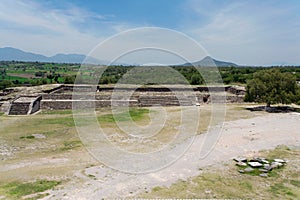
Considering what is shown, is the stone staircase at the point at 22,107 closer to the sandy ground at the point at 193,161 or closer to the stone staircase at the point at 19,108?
the stone staircase at the point at 19,108

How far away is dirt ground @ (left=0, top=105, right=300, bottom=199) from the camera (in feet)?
25.6

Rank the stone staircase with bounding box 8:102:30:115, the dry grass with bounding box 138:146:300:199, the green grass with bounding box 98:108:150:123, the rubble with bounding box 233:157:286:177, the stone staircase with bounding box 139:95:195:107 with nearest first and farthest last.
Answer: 1. the dry grass with bounding box 138:146:300:199
2. the rubble with bounding box 233:157:286:177
3. the green grass with bounding box 98:108:150:123
4. the stone staircase with bounding box 8:102:30:115
5. the stone staircase with bounding box 139:95:195:107

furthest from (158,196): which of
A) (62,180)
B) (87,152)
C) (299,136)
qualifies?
(299,136)

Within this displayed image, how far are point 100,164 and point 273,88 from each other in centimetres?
1581

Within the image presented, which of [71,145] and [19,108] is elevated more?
[19,108]

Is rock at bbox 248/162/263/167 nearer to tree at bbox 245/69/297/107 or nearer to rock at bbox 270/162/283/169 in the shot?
rock at bbox 270/162/283/169

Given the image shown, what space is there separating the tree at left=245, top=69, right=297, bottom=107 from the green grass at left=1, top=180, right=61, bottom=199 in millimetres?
17131

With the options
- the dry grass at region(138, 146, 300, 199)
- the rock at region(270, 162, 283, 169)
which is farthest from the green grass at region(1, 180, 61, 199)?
the rock at region(270, 162, 283, 169)

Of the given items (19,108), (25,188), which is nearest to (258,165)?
(25,188)

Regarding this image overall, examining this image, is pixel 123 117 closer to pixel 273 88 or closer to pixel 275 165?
pixel 275 165

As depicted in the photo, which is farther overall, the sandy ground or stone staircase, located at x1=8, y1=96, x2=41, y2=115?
stone staircase, located at x1=8, y1=96, x2=41, y2=115

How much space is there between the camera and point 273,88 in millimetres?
20250

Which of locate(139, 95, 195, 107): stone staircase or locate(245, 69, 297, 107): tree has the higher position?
locate(245, 69, 297, 107): tree

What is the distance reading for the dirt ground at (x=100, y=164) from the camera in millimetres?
7789
